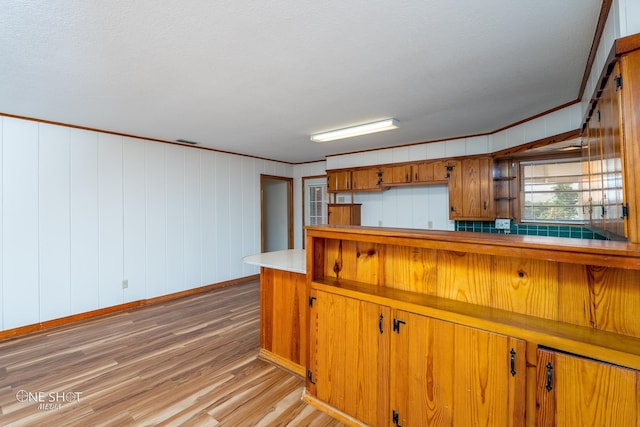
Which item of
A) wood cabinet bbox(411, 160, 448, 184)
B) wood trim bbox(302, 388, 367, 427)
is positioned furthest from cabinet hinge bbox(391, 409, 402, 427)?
wood cabinet bbox(411, 160, 448, 184)

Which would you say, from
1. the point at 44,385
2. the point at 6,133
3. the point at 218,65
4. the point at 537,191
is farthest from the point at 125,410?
the point at 537,191

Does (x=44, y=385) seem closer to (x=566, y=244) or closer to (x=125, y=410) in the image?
(x=125, y=410)

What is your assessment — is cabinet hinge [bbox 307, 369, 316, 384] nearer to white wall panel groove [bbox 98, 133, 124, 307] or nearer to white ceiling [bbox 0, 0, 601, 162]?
white ceiling [bbox 0, 0, 601, 162]

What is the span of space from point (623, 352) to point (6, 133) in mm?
5195

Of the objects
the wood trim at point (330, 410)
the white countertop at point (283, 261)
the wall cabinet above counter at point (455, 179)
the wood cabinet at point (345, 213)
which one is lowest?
the wood trim at point (330, 410)

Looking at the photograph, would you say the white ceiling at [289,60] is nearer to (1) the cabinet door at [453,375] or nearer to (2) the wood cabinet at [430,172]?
(2) the wood cabinet at [430,172]

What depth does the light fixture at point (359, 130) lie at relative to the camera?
352 cm

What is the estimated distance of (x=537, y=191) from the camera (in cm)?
395

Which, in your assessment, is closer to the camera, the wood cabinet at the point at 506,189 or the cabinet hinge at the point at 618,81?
the cabinet hinge at the point at 618,81

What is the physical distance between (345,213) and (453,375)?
4.01 m

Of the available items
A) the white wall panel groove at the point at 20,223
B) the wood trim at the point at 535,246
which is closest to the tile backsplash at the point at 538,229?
the wood trim at the point at 535,246

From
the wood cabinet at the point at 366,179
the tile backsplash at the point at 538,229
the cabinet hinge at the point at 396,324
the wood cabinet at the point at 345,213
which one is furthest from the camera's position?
the wood cabinet at the point at 345,213

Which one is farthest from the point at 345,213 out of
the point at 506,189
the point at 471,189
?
the point at 506,189

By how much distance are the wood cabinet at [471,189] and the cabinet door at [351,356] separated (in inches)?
121
